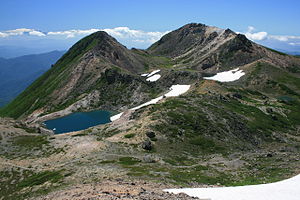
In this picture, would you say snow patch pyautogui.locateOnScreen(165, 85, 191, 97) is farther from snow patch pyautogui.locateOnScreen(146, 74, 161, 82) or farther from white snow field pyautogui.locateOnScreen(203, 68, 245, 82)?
white snow field pyautogui.locateOnScreen(203, 68, 245, 82)

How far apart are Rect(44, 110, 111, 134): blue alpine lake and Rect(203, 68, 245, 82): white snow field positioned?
255 ft

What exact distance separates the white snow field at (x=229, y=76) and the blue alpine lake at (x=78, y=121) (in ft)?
255

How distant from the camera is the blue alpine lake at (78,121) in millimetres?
117325

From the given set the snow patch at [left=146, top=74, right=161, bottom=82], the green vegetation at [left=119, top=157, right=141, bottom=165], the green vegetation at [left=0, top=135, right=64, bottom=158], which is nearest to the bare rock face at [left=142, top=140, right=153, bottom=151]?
the green vegetation at [left=119, top=157, right=141, bottom=165]

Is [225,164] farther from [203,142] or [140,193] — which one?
[140,193]

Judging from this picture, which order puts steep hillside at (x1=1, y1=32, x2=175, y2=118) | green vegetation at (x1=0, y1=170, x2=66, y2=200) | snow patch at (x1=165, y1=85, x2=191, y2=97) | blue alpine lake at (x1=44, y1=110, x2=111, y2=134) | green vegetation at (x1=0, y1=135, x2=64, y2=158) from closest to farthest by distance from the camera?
green vegetation at (x1=0, y1=170, x2=66, y2=200), green vegetation at (x1=0, y1=135, x2=64, y2=158), blue alpine lake at (x1=44, y1=110, x2=111, y2=134), snow patch at (x1=165, y1=85, x2=191, y2=97), steep hillside at (x1=1, y1=32, x2=175, y2=118)

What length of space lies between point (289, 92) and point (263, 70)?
78.9 ft

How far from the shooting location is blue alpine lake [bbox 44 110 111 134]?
117 m

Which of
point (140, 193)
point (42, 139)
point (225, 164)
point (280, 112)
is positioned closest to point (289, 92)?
point (280, 112)

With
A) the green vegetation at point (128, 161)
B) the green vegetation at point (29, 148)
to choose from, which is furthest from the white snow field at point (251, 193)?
the green vegetation at point (29, 148)

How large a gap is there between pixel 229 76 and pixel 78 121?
108 meters

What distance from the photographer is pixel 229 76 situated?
580ft

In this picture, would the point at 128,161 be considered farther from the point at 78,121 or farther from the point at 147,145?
the point at 78,121

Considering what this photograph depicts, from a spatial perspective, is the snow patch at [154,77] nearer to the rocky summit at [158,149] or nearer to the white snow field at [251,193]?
the rocky summit at [158,149]
